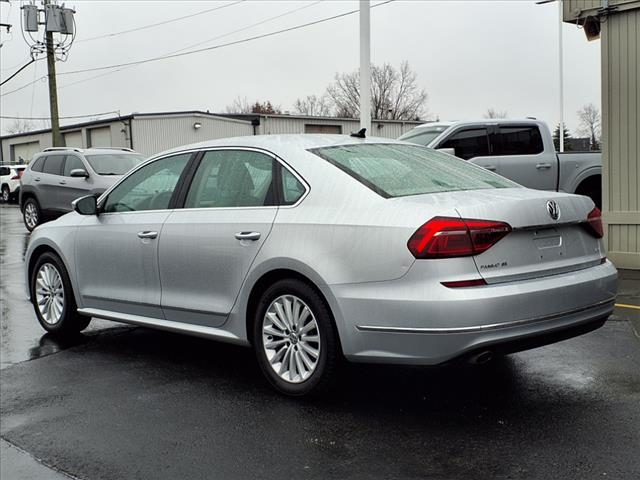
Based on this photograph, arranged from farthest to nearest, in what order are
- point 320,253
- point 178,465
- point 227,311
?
point 227,311 → point 320,253 → point 178,465

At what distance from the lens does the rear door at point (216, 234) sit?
506cm

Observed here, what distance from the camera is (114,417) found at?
4684mm

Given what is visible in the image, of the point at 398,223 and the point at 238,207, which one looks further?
the point at 238,207

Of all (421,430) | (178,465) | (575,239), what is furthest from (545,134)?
(178,465)

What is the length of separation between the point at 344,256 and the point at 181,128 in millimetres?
35818

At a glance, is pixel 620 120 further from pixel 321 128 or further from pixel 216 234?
pixel 321 128

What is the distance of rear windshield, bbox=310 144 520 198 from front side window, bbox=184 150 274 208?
40 cm

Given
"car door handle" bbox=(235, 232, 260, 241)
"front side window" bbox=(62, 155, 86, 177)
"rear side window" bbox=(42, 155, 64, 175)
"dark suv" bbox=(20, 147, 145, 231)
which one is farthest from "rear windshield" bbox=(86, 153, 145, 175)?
"car door handle" bbox=(235, 232, 260, 241)

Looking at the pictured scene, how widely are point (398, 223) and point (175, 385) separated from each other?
2040 mm

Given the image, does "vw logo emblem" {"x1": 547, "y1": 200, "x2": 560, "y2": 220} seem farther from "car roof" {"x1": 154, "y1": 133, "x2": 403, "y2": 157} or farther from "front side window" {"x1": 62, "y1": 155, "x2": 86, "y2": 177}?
"front side window" {"x1": 62, "y1": 155, "x2": 86, "y2": 177}

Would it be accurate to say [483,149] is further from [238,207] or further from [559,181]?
[238,207]

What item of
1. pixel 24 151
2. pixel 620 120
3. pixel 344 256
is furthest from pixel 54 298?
pixel 24 151

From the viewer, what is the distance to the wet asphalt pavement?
3.82 m

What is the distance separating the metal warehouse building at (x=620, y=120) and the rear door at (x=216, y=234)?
20.7 feet
